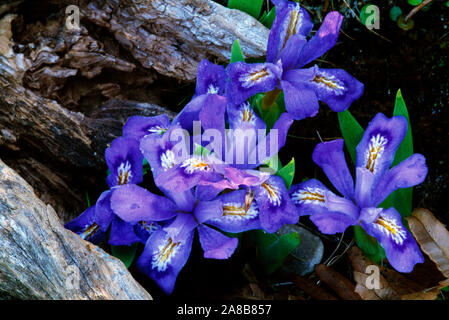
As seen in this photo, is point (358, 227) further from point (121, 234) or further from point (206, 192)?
point (121, 234)

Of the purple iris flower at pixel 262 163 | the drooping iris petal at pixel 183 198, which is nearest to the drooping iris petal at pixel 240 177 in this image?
the purple iris flower at pixel 262 163

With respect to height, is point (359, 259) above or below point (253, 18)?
below

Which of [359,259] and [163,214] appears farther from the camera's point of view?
[359,259]

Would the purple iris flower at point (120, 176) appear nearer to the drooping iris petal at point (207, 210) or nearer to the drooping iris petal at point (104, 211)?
the drooping iris petal at point (104, 211)

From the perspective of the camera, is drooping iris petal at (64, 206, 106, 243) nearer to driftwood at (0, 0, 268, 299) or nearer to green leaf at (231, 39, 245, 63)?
driftwood at (0, 0, 268, 299)

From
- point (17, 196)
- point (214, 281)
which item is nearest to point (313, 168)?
point (214, 281)

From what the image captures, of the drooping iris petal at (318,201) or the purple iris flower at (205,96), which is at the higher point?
the purple iris flower at (205,96)
